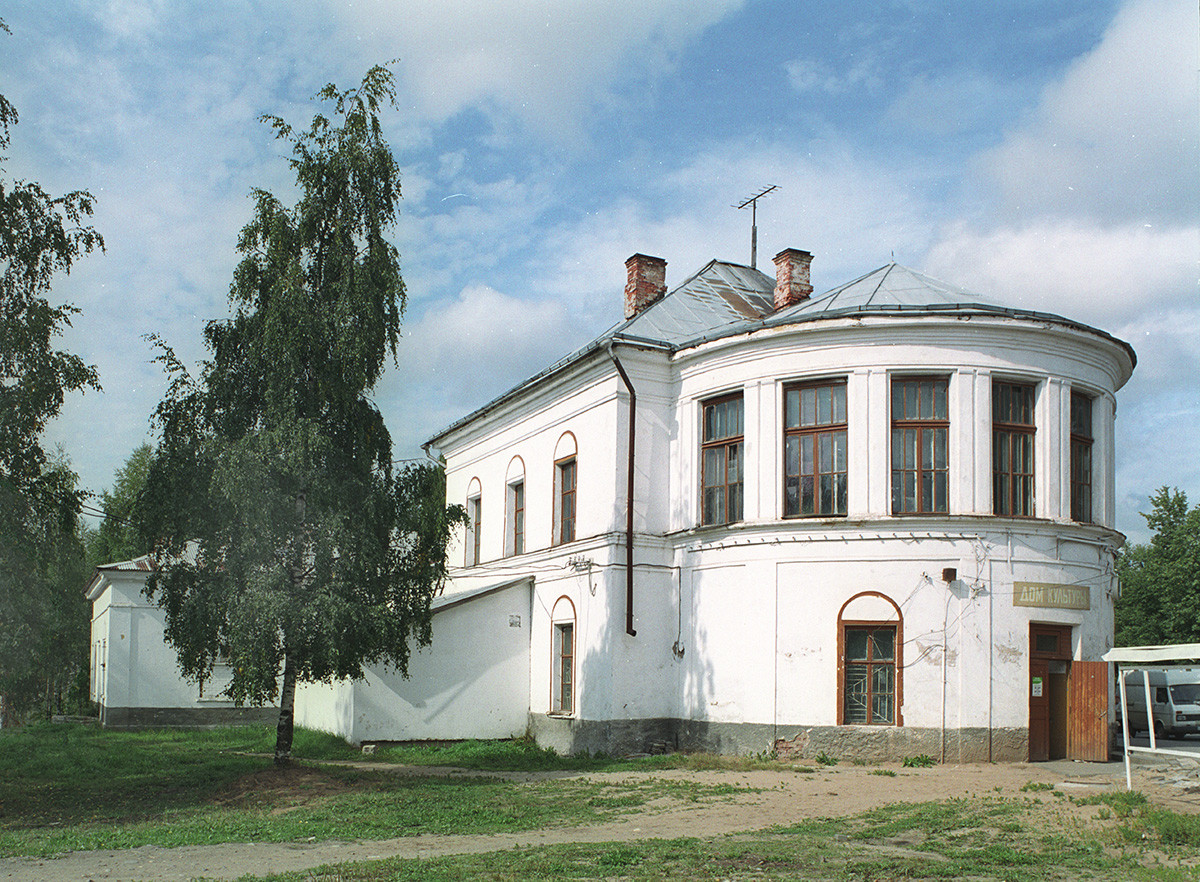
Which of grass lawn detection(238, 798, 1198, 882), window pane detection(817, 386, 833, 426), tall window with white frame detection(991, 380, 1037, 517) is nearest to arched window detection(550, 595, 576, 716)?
window pane detection(817, 386, 833, 426)

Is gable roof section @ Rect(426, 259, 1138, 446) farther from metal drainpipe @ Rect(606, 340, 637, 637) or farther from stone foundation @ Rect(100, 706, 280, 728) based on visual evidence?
stone foundation @ Rect(100, 706, 280, 728)

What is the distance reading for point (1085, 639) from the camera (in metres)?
19.4

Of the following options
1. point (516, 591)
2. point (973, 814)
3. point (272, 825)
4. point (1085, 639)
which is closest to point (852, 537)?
point (1085, 639)

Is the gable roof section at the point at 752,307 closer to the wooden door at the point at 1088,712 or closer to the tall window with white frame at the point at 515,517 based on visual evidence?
the tall window with white frame at the point at 515,517

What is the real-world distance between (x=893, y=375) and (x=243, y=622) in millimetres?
11430

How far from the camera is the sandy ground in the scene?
10.6 meters

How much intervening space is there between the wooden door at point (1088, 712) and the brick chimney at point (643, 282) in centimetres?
1259

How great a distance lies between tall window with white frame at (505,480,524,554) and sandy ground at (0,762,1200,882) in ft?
30.3

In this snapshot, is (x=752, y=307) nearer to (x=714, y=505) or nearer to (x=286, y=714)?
(x=714, y=505)

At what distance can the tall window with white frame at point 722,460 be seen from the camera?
21.1m

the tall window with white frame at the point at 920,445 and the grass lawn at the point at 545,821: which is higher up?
the tall window with white frame at the point at 920,445

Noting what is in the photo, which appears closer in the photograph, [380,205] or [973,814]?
[973,814]

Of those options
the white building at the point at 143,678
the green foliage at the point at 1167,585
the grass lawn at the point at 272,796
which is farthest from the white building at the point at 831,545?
the green foliage at the point at 1167,585

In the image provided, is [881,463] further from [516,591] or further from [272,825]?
[272,825]
